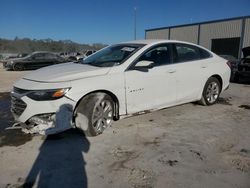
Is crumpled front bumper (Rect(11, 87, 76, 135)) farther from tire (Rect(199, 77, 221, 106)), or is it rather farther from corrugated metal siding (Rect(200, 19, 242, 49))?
corrugated metal siding (Rect(200, 19, 242, 49))

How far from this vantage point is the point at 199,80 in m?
6.28

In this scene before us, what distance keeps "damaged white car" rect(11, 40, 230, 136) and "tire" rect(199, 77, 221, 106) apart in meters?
0.03

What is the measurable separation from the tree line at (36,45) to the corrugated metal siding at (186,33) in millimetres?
25720

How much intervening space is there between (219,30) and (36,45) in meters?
45.3

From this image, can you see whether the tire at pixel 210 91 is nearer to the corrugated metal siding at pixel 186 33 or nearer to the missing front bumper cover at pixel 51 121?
the missing front bumper cover at pixel 51 121

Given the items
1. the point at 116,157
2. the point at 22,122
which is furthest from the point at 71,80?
the point at 116,157

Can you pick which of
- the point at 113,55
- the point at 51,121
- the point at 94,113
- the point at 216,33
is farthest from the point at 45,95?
the point at 216,33

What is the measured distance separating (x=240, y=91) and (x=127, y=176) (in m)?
7.41

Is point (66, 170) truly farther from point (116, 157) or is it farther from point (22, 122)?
point (22, 122)

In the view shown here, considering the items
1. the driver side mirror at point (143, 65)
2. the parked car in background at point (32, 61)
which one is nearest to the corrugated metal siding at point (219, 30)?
the parked car in background at point (32, 61)

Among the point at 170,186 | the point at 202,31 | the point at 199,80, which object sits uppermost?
the point at 202,31

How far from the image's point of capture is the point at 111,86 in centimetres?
469

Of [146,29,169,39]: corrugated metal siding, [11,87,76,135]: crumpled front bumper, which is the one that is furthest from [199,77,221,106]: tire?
[146,29,169,39]: corrugated metal siding

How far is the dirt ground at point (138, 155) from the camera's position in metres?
3.26
